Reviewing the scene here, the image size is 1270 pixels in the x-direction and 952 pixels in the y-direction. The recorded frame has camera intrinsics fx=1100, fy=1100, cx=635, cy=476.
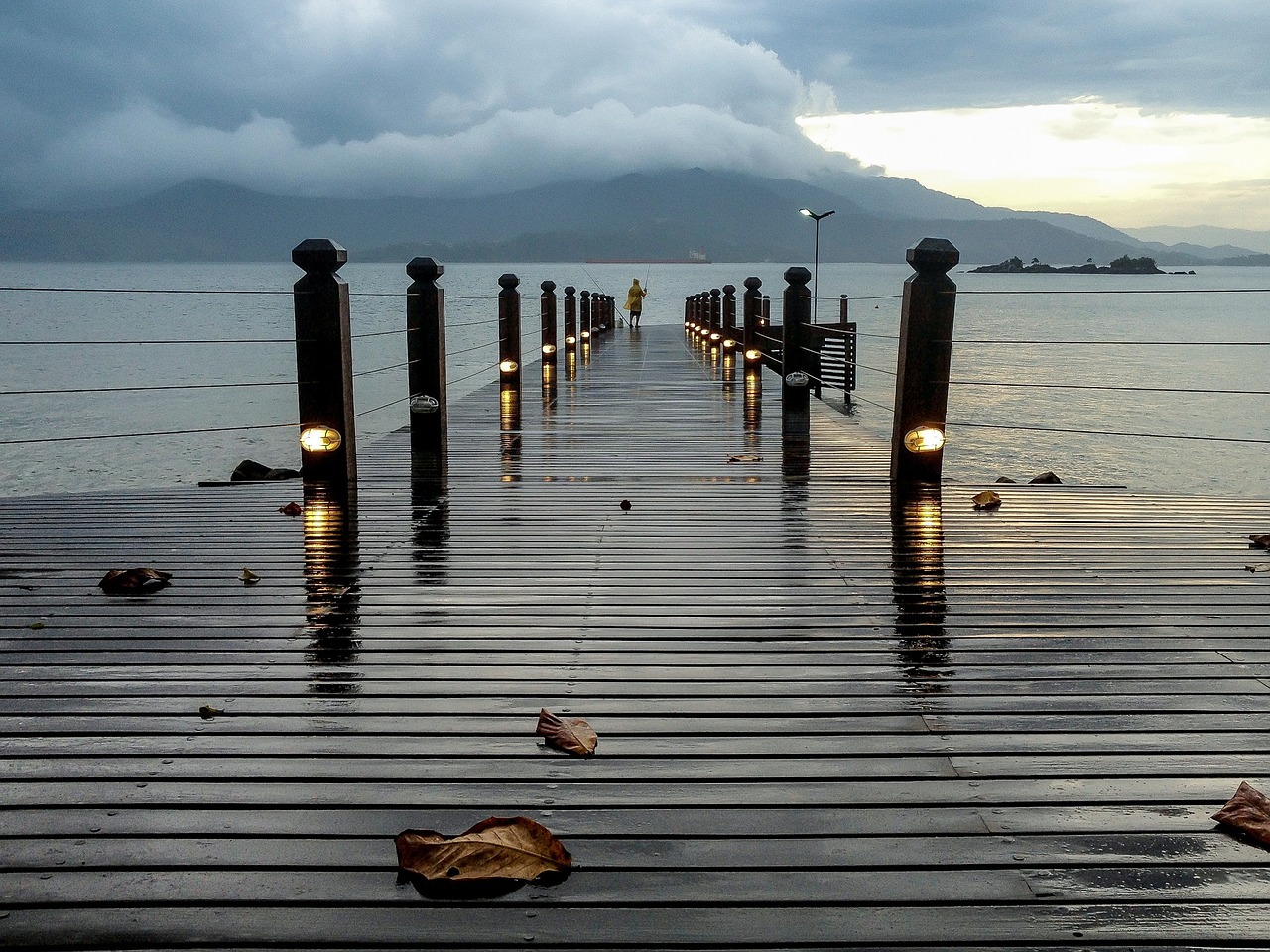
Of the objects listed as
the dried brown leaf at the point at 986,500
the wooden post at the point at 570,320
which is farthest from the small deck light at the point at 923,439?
the wooden post at the point at 570,320

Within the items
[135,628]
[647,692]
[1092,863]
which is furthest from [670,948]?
[135,628]

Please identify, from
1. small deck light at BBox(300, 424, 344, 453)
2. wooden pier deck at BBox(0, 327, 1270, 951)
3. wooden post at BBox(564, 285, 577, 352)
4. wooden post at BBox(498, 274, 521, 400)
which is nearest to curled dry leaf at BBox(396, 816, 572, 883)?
wooden pier deck at BBox(0, 327, 1270, 951)

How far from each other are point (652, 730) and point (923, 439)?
3299 millimetres

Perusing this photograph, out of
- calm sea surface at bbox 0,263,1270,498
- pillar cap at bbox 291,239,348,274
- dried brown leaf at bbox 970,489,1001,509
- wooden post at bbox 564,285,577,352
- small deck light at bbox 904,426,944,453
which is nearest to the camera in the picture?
dried brown leaf at bbox 970,489,1001,509

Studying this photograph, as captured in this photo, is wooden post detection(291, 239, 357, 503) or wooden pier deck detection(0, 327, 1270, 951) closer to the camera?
wooden pier deck detection(0, 327, 1270, 951)

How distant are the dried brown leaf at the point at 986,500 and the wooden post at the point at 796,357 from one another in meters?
2.86

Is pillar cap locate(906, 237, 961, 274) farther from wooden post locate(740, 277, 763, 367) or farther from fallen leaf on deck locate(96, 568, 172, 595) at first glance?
wooden post locate(740, 277, 763, 367)

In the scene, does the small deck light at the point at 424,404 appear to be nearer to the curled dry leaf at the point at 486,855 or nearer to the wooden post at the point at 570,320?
the curled dry leaf at the point at 486,855

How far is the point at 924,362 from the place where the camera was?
196 inches

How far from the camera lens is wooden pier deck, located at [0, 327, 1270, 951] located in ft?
5.06

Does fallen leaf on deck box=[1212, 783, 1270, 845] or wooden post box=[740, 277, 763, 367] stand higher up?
wooden post box=[740, 277, 763, 367]

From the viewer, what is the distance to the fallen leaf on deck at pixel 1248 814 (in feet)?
5.64

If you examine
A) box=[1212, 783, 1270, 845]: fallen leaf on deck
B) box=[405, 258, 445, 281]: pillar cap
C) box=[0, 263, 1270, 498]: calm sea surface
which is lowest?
box=[0, 263, 1270, 498]: calm sea surface

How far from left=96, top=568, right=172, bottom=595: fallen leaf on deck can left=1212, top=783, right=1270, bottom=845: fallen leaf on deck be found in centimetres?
274
